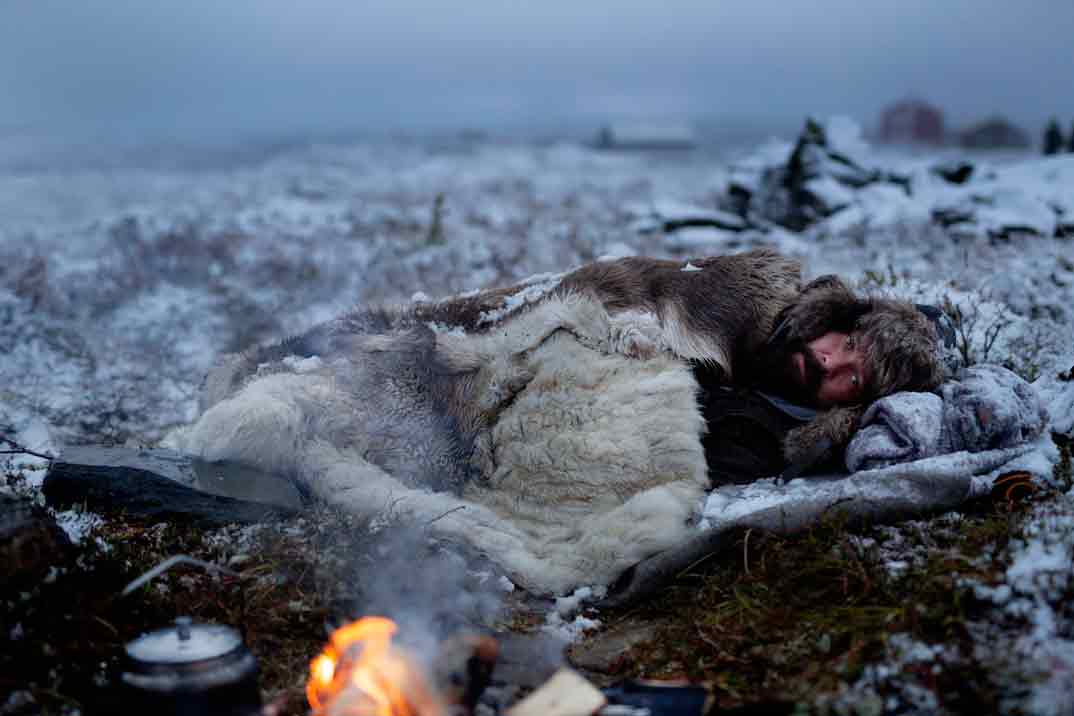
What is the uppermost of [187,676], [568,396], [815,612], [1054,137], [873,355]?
[1054,137]

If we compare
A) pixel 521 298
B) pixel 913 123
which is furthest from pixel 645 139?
pixel 521 298

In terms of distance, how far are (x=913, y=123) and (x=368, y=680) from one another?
2157 centimetres

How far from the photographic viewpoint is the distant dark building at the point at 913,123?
2050cm

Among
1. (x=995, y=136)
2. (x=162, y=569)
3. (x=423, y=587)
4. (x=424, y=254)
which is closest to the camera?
(x=162, y=569)

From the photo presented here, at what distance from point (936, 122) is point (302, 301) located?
57.6 feet

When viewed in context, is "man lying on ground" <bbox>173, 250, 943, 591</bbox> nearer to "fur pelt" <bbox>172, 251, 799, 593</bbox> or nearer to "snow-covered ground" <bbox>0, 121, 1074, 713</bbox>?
"fur pelt" <bbox>172, 251, 799, 593</bbox>

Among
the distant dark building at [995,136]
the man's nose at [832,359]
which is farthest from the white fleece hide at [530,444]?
the distant dark building at [995,136]

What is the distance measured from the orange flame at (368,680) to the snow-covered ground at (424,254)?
3.86 feet

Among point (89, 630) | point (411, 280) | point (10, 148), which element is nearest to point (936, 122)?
point (411, 280)

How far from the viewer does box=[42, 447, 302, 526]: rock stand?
3.41 metres

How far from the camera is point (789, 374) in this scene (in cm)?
369

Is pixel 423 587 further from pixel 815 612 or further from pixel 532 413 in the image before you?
pixel 815 612

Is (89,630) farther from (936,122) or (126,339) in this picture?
(936,122)

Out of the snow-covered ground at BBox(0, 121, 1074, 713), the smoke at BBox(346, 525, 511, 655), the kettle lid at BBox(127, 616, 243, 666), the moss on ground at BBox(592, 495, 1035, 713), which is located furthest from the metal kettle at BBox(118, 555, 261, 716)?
the snow-covered ground at BBox(0, 121, 1074, 713)
